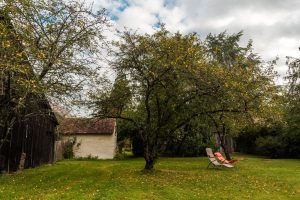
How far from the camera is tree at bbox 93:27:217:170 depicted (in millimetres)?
15195

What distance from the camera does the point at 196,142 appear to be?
35531 millimetres

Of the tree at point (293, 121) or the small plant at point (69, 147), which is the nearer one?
the tree at point (293, 121)

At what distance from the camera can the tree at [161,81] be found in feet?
49.9

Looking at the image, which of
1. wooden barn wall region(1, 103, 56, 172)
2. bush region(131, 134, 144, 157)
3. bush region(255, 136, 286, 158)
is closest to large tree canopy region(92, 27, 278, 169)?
wooden barn wall region(1, 103, 56, 172)

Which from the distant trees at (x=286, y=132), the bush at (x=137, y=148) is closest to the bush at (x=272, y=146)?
the distant trees at (x=286, y=132)

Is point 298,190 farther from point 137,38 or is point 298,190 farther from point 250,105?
point 137,38

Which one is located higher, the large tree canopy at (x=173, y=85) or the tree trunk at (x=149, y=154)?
the large tree canopy at (x=173, y=85)

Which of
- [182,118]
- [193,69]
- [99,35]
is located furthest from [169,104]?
[99,35]

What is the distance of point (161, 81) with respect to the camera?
16266mm

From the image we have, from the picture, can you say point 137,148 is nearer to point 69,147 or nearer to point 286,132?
point 69,147

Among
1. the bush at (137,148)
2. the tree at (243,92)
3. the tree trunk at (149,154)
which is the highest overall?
the tree at (243,92)

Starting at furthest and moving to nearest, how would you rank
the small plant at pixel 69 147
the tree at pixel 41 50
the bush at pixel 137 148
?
the bush at pixel 137 148, the small plant at pixel 69 147, the tree at pixel 41 50

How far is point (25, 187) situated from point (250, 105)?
9.34 meters

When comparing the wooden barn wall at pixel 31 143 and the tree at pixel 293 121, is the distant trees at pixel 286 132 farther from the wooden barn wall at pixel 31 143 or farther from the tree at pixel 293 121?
the wooden barn wall at pixel 31 143
